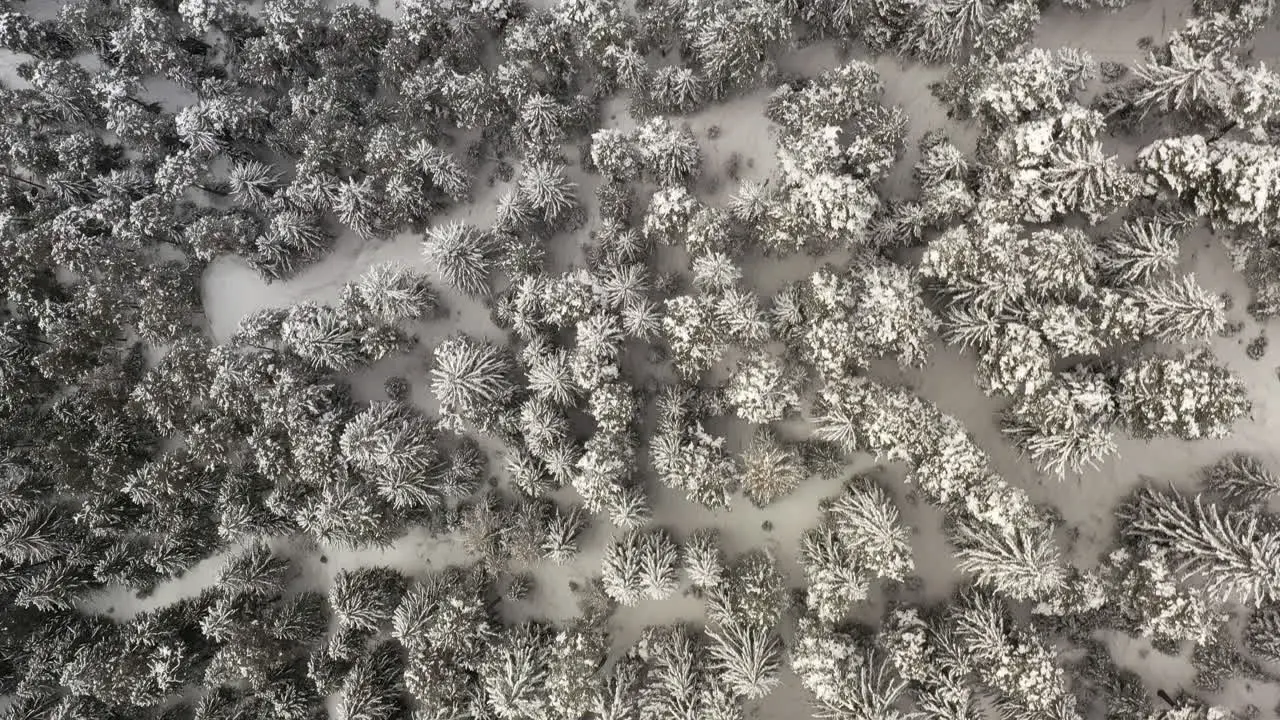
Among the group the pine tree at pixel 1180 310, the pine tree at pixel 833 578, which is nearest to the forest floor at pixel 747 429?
the pine tree at pixel 833 578

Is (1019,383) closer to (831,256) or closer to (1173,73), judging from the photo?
(831,256)

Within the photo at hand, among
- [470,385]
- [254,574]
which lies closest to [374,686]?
[254,574]

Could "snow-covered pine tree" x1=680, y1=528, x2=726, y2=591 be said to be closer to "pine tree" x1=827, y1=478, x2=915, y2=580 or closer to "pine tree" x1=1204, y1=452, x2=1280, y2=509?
"pine tree" x1=827, y1=478, x2=915, y2=580

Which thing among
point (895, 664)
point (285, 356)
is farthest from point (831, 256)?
point (285, 356)

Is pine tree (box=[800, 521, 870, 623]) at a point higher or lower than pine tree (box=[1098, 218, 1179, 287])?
lower

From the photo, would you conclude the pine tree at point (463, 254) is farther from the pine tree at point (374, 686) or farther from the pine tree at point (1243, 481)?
the pine tree at point (1243, 481)

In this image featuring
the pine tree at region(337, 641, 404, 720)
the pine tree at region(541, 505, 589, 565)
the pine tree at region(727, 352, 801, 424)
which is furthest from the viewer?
the pine tree at region(541, 505, 589, 565)

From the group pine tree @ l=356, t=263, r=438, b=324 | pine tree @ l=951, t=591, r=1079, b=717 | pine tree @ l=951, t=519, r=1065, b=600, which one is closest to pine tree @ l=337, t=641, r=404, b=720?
pine tree @ l=356, t=263, r=438, b=324

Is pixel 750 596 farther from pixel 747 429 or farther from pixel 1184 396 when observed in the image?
pixel 1184 396
